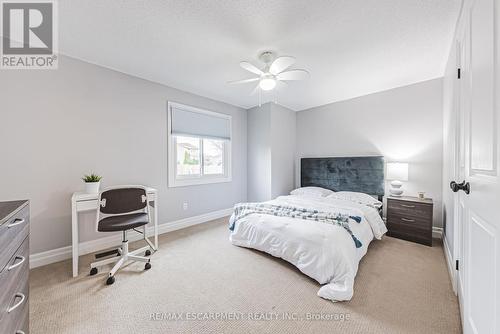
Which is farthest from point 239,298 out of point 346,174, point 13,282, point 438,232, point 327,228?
point 438,232

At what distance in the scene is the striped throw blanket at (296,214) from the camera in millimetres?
2143

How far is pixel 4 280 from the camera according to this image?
82cm

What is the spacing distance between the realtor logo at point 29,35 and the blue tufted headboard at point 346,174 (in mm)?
4223

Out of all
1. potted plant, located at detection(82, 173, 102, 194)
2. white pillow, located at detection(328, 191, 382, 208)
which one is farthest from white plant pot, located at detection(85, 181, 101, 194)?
white pillow, located at detection(328, 191, 382, 208)

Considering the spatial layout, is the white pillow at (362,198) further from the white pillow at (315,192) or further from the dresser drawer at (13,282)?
the dresser drawer at (13,282)

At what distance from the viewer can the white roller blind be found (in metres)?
3.46

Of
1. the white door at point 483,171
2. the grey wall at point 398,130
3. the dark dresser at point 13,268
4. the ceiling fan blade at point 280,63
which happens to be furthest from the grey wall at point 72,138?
the white door at point 483,171

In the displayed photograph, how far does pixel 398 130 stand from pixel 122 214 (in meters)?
4.30

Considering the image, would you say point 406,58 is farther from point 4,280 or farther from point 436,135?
point 4,280

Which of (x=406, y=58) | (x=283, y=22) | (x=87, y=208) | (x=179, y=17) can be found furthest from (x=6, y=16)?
(x=406, y=58)

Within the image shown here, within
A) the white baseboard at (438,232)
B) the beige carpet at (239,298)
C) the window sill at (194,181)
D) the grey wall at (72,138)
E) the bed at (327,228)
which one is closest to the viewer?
the beige carpet at (239,298)

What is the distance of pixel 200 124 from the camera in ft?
12.4

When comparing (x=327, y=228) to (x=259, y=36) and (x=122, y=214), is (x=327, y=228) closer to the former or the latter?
(x=259, y=36)

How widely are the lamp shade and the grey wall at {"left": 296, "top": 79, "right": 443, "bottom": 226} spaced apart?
0.97 ft
